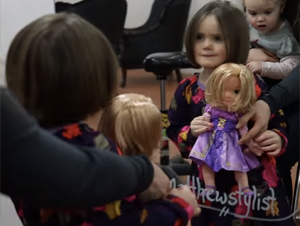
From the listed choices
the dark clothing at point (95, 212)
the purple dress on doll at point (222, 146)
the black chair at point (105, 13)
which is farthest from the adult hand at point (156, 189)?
the black chair at point (105, 13)

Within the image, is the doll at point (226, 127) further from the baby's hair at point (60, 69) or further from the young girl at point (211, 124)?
the baby's hair at point (60, 69)

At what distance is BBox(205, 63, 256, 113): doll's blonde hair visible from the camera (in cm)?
122

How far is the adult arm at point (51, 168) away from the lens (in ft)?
2.24

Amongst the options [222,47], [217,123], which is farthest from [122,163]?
[222,47]

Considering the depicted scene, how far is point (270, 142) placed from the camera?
131 cm

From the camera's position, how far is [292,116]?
60.2 inches

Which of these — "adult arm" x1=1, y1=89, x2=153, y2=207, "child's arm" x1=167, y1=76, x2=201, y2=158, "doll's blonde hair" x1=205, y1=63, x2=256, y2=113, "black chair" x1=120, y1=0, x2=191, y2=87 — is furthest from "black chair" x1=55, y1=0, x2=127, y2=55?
"adult arm" x1=1, y1=89, x2=153, y2=207

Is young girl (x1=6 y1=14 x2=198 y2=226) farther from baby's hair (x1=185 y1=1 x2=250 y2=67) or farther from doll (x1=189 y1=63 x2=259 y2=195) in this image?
baby's hair (x1=185 y1=1 x2=250 y2=67)

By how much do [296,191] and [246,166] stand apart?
30 cm

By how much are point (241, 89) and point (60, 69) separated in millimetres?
517

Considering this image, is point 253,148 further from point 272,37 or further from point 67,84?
point 67,84

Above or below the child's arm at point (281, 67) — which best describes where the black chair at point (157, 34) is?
above

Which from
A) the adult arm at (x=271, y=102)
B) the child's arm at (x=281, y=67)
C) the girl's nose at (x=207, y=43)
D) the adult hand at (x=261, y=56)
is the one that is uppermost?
the girl's nose at (x=207, y=43)

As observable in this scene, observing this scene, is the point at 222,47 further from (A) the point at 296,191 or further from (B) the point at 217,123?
(A) the point at 296,191
